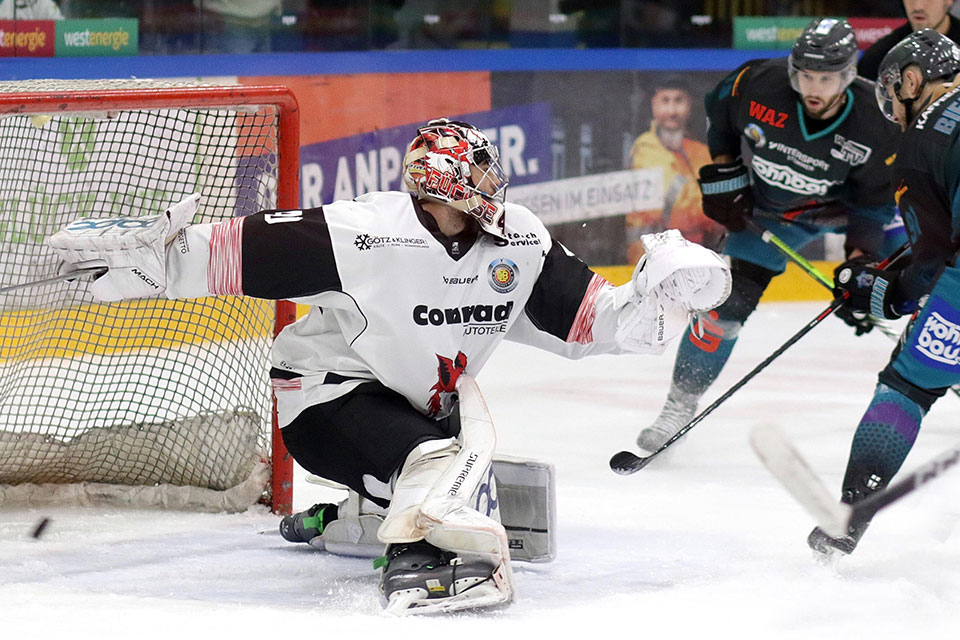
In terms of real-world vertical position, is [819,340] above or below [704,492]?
below

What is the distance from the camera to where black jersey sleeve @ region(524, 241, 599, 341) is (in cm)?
245

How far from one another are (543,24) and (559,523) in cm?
353

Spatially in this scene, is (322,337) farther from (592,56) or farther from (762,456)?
(592,56)

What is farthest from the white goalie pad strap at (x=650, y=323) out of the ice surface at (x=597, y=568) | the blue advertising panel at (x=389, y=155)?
the blue advertising panel at (x=389, y=155)

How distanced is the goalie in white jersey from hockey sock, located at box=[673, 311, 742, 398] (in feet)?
3.85

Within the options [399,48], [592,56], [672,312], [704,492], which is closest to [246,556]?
[672,312]

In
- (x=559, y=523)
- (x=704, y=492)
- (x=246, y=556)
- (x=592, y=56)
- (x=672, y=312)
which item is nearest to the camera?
(x=672, y=312)

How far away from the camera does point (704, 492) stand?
3242 mm

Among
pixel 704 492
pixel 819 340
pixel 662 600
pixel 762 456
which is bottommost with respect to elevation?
pixel 819 340

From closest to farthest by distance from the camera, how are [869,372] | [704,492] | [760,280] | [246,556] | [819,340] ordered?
[246,556] < [704,492] < [760,280] < [869,372] < [819,340]

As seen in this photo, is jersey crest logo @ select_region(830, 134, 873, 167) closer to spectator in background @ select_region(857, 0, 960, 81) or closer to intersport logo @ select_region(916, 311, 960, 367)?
spectator in background @ select_region(857, 0, 960, 81)

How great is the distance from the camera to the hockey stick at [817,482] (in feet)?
7.55

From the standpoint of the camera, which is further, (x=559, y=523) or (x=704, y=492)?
(x=704, y=492)

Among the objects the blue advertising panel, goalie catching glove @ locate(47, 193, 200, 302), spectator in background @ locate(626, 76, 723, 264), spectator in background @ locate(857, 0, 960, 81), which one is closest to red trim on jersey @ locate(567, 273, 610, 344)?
goalie catching glove @ locate(47, 193, 200, 302)
